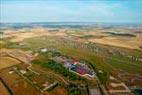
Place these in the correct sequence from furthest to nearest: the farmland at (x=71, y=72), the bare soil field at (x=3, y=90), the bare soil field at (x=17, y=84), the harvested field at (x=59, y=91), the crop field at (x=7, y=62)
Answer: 1. the crop field at (x=7, y=62)
2. the farmland at (x=71, y=72)
3. the bare soil field at (x=17, y=84)
4. the harvested field at (x=59, y=91)
5. the bare soil field at (x=3, y=90)

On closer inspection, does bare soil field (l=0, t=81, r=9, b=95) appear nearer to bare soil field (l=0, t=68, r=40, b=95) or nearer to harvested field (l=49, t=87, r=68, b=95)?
bare soil field (l=0, t=68, r=40, b=95)

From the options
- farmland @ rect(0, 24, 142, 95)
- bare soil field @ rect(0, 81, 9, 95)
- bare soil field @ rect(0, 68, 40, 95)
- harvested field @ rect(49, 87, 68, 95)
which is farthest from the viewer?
farmland @ rect(0, 24, 142, 95)

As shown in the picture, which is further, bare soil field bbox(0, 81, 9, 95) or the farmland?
the farmland

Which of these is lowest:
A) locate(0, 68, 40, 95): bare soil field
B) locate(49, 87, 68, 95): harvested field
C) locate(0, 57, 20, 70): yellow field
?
locate(0, 57, 20, 70): yellow field

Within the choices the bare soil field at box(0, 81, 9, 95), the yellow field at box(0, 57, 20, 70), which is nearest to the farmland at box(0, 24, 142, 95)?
the yellow field at box(0, 57, 20, 70)

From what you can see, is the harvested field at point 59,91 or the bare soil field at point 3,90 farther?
the harvested field at point 59,91

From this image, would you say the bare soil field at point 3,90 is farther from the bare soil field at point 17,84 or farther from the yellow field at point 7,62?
the yellow field at point 7,62

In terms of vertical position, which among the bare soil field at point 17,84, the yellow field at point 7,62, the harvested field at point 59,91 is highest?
the harvested field at point 59,91

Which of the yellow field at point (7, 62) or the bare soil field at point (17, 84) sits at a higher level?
the bare soil field at point (17, 84)

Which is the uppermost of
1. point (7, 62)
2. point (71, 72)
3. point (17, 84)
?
point (17, 84)

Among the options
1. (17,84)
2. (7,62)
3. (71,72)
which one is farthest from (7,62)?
(71,72)

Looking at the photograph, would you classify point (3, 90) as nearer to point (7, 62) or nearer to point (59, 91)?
point (59, 91)

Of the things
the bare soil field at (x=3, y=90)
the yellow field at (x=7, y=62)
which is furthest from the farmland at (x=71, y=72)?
the bare soil field at (x=3, y=90)
